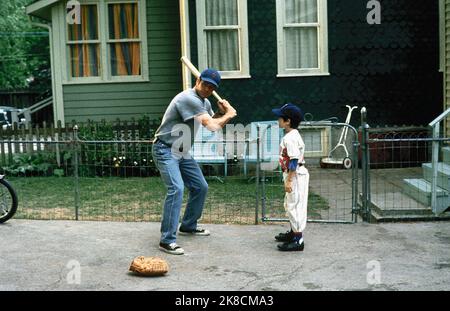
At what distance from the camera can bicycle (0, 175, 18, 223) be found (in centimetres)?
841

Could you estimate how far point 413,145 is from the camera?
1374 centimetres

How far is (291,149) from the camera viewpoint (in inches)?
273

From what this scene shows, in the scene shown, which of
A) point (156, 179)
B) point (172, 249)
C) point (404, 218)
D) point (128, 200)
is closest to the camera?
point (172, 249)

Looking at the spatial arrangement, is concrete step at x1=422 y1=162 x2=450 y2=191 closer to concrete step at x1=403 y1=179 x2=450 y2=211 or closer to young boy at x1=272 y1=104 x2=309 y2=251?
concrete step at x1=403 y1=179 x2=450 y2=211

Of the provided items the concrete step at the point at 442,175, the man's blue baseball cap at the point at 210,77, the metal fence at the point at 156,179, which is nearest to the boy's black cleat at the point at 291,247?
the metal fence at the point at 156,179

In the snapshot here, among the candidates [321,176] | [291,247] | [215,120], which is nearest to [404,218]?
[291,247]

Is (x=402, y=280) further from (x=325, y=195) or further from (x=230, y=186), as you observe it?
(x=230, y=186)

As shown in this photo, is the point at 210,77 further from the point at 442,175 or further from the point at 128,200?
the point at 442,175

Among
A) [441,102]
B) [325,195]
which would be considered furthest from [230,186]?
[441,102]

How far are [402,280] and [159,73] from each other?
10.5 m

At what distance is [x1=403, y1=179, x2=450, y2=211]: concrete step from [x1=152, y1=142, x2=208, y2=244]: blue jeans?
338cm

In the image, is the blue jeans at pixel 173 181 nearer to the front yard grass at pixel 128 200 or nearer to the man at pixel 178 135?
the man at pixel 178 135

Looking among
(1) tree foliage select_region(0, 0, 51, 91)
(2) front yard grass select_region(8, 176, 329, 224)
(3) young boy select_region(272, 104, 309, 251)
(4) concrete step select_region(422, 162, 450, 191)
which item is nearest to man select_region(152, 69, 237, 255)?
(3) young boy select_region(272, 104, 309, 251)

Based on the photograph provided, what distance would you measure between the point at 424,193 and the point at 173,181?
3.99 m
